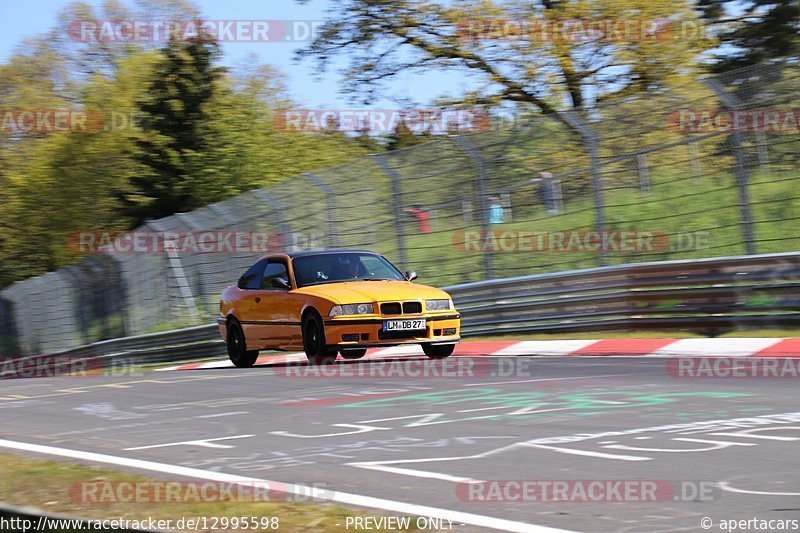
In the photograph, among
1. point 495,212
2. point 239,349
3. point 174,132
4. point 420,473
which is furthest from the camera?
point 174,132

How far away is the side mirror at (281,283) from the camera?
14859mm

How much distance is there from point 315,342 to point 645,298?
4.21m

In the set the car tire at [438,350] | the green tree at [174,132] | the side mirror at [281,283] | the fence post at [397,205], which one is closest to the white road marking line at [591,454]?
the car tire at [438,350]

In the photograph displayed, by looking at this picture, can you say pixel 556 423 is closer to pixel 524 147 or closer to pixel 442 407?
pixel 442 407

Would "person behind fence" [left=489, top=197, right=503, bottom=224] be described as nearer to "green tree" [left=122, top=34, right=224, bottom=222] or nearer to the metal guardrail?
the metal guardrail

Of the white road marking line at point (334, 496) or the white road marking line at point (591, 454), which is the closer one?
the white road marking line at point (334, 496)

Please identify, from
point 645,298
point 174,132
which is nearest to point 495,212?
point 645,298

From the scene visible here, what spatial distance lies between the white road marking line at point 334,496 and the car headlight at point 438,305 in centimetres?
679

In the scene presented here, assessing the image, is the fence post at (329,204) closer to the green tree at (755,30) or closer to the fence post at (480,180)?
the fence post at (480,180)

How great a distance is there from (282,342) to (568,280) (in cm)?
395

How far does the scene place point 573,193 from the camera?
15812mm

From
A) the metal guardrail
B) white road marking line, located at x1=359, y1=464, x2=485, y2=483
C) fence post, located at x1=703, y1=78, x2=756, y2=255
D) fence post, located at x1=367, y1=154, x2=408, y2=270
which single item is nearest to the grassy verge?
white road marking line, located at x1=359, y1=464, x2=485, y2=483

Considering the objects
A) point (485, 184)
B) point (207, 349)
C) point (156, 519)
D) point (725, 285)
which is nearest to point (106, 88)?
point (207, 349)

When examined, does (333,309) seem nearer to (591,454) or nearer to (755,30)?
(591,454)
